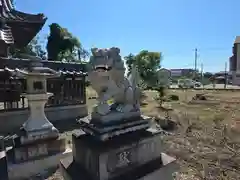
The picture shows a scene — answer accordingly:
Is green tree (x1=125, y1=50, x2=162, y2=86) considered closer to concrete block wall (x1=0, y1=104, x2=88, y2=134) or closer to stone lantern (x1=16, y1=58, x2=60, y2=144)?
concrete block wall (x1=0, y1=104, x2=88, y2=134)

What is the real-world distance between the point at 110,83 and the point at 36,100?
6.99ft

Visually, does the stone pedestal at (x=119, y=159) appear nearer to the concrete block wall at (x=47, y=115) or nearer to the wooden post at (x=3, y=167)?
the wooden post at (x=3, y=167)

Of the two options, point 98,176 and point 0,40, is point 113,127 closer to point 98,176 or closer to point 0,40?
point 98,176

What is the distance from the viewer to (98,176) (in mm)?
2146

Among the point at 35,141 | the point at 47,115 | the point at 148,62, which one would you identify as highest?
the point at 148,62

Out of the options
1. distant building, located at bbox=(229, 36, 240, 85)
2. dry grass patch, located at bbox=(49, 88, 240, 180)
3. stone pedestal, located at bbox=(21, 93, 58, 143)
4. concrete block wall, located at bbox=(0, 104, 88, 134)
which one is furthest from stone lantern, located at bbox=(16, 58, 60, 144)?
distant building, located at bbox=(229, 36, 240, 85)

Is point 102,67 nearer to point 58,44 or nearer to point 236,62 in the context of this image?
point 58,44

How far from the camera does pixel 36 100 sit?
12.5 feet

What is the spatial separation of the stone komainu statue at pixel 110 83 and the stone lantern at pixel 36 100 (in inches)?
73.6

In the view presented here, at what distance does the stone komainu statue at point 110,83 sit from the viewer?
7.71 ft

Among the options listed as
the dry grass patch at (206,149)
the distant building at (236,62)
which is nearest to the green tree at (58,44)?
the dry grass patch at (206,149)

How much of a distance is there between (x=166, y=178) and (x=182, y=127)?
164 inches

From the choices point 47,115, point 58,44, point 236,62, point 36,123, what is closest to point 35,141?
point 36,123

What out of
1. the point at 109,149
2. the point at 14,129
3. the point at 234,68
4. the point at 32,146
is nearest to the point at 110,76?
the point at 109,149
